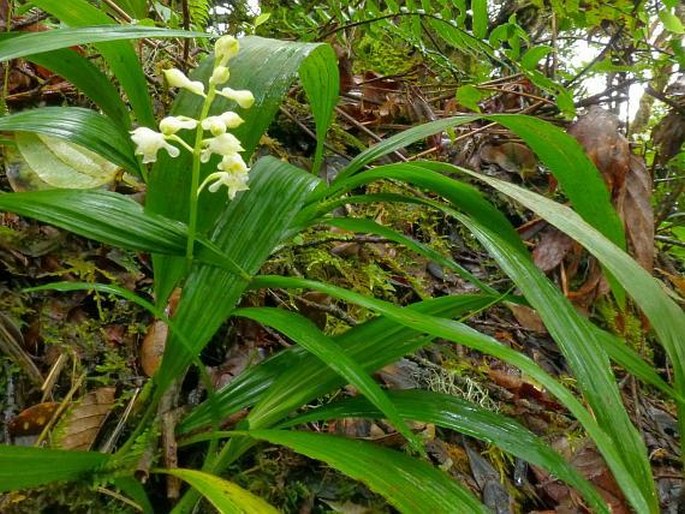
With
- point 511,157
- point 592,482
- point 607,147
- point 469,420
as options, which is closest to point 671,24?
point 607,147

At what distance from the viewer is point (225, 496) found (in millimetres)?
601

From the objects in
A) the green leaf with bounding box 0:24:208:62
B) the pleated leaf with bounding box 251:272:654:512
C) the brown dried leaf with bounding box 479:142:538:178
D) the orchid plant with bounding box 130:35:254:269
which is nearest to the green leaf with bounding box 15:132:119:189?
the green leaf with bounding box 0:24:208:62

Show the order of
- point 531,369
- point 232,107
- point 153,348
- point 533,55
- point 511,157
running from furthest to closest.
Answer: point 511,157 → point 533,55 → point 153,348 → point 232,107 → point 531,369

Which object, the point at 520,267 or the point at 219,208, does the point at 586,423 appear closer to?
the point at 520,267

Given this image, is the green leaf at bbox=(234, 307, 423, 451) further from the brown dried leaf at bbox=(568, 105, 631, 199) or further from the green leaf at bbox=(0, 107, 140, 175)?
the brown dried leaf at bbox=(568, 105, 631, 199)

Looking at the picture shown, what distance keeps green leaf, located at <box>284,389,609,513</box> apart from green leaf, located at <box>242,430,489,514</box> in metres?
0.07

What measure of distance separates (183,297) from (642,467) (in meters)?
0.54

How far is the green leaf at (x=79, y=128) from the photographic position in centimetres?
71

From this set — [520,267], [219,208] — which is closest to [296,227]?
[219,208]

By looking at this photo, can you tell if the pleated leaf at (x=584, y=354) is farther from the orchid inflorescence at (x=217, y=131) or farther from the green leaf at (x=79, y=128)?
the green leaf at (x=79, y=128)

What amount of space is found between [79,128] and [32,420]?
0.40m

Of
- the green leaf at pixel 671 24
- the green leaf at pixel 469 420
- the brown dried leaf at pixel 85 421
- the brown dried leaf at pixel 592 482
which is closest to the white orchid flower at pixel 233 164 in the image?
the green leaf at pixel 469 420

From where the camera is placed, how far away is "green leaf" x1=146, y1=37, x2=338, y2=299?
749mm

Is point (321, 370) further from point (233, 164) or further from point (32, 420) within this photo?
point (32, 420)
